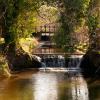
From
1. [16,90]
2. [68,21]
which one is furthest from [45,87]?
[68,21]

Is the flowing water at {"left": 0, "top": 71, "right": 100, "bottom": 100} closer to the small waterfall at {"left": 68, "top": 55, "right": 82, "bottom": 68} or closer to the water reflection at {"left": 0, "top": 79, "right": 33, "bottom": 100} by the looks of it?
the water reflection at {"left": 0, "top": 79, "right": 33, "bottom": 100}

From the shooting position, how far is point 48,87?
28.3m

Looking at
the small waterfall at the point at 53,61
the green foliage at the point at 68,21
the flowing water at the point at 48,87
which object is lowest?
the flowing water at the point at 48,87

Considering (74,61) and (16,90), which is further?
(74,61)

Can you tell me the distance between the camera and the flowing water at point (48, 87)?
2553 cm

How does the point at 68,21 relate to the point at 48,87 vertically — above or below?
above

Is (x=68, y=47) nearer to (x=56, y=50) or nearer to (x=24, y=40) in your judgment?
(x=24, y=40)

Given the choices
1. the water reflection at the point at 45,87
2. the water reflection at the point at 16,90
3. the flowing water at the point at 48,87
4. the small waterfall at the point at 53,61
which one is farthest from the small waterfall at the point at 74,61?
the water reflection at the point at 16,90

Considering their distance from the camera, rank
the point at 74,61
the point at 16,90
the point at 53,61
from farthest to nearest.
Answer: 1. the point at 53,61
2. the point at 74,61
3. the point at 16,90

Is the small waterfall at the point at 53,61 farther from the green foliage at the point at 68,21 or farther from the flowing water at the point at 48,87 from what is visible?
the green foliage at the point at 68,21

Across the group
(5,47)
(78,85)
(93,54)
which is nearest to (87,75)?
(93,54)

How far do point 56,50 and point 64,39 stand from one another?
41.1 feet

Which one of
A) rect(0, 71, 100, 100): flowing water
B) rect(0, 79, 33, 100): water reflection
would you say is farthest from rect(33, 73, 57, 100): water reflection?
rect(0, 79, 33, 100): water reflection

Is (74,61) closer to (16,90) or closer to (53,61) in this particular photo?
(53,61)
